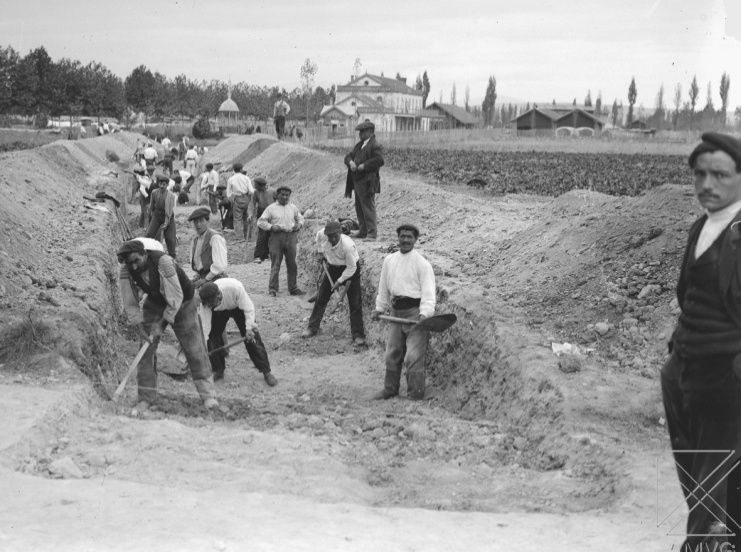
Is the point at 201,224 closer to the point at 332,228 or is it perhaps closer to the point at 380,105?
the point at 332,228

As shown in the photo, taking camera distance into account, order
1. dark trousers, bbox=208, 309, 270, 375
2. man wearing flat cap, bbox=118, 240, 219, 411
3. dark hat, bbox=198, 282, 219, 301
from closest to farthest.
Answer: man wearing flat cap, bbox=118, 240, 219, 411
dark hat, bbox=198, 282, 219, 301
dark trousers, bbox=208, 309, 270, 375

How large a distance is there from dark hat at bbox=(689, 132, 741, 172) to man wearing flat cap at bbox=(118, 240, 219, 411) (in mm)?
5061

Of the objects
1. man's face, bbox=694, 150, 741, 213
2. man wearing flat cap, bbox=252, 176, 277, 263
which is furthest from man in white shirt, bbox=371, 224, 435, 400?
man wearing flat cap, bbox=252, 176, 277, 263

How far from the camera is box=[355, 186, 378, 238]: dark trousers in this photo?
47.9ft

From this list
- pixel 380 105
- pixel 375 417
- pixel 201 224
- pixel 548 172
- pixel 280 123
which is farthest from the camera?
pixel 380 105

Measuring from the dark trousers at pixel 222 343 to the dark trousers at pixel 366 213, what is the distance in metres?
4.99

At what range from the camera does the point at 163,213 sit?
16.2 metres

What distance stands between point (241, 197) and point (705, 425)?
16227 millimetres

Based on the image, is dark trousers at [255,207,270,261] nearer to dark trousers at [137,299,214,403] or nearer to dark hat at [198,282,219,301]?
dark hat at [198,282,219,301]

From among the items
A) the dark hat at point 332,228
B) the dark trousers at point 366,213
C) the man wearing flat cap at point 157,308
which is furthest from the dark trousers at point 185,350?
the dark trousers at point 366,213

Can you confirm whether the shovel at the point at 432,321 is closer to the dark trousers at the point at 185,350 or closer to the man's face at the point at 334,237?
the dark trousers at the point at 185,350

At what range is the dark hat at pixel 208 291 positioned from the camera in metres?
9.30

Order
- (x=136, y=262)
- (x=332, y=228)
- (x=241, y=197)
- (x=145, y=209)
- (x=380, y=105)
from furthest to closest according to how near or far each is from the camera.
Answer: (x=380, y=105), (x=145, y=209), (x=241, y=197), (x=332, y=228), (x=136, y=262)

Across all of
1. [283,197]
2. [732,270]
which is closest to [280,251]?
[283,197]
